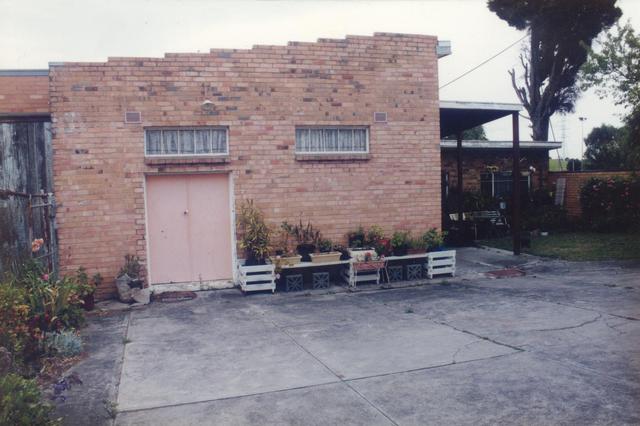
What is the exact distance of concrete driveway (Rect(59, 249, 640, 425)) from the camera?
4.30m

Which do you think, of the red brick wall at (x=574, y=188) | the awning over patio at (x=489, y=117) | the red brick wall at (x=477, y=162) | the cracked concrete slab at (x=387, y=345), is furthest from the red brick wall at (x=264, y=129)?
the red brick wall at (x=574, y=188)

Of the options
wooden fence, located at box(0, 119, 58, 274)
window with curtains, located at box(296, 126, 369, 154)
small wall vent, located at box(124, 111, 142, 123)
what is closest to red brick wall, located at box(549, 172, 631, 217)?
window with curtains, located at box(296, 126, 369, 154)

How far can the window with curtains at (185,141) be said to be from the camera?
9.27 metres

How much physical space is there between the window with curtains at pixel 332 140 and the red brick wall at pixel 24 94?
452cm

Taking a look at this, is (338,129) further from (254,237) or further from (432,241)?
(432,241)

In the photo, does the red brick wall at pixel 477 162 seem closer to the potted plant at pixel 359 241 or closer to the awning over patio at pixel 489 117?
the awning over patio at pixel 489 117

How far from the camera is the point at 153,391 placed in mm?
4883

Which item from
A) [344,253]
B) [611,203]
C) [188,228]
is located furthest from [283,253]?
[611,203]

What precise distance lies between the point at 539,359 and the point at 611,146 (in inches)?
1084

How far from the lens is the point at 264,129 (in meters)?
9.66

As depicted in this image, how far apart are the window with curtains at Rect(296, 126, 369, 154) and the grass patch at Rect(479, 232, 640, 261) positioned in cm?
561

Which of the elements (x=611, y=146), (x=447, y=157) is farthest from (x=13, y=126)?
(x=611, y=146)

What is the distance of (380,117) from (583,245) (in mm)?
7439

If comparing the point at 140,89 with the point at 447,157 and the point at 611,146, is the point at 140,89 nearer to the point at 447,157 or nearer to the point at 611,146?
the point at 447,157
